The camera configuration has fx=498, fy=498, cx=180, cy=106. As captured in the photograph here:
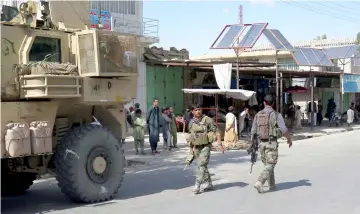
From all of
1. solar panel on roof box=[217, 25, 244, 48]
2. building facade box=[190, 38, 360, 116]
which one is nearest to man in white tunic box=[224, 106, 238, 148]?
solar panel on roof box=[217, 25, 244, 48]

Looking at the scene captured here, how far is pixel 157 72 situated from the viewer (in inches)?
848

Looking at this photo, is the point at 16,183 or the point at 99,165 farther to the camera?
the point at 16,183

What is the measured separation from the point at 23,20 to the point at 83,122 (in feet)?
6.35

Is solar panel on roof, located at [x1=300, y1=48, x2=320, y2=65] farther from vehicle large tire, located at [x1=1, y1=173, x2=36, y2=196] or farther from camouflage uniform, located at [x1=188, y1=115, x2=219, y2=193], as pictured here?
vehicle large tire, located at [x1=1, y1=173, x2=36, y2=196]

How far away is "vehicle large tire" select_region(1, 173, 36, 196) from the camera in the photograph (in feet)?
27.4

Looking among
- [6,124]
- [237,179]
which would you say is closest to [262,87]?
[237,179]

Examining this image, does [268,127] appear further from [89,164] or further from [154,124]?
[154,124]

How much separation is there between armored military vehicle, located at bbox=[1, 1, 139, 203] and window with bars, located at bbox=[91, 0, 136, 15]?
13788mm

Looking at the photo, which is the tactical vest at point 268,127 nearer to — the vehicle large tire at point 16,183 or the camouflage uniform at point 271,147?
the camouflage uniform at point 271,147

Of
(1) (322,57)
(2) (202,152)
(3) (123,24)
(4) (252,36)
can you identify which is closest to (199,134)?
(2) (202,152)

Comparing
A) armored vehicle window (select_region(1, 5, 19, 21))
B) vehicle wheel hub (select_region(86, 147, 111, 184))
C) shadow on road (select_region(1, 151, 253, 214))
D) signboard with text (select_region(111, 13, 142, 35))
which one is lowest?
shadow on road (select_region(1, 151, 253, 214))

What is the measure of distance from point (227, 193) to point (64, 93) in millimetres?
3210

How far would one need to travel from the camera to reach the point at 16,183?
8445 millimetres

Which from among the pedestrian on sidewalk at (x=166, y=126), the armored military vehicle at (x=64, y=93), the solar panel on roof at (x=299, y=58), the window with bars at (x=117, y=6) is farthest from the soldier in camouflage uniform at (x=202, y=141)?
the solar panel on roof at (x=299, y=58)
